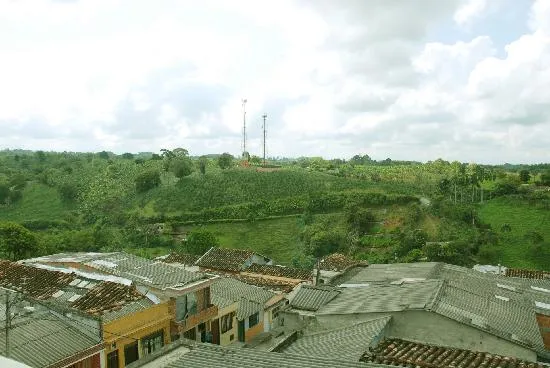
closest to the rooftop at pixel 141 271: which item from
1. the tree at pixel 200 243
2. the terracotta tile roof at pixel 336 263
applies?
the terracotta tile roof at pixel 336 263

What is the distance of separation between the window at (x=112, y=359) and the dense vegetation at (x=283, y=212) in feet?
99.9

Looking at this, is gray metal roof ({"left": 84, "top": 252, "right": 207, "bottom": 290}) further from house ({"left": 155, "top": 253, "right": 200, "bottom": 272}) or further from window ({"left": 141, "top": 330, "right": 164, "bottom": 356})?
house ({"left": 155, "top": 253, "right": 200, "bottom": 272})

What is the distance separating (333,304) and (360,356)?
25.5 feet

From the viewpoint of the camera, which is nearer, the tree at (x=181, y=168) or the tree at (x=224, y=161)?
the tree at (x=181, y=168)

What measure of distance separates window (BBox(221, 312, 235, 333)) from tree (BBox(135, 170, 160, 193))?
56.9 m

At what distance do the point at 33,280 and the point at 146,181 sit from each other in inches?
2248

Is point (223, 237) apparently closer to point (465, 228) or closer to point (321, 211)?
point (321, 211)

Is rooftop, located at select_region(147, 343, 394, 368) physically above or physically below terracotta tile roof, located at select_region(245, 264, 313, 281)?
above

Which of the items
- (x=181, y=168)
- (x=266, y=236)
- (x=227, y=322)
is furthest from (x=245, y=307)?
(x=181, y=168)

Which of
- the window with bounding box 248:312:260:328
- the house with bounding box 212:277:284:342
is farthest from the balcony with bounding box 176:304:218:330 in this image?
the window with bounding box 248:312:260:328

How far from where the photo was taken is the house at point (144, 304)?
18172 millimetres

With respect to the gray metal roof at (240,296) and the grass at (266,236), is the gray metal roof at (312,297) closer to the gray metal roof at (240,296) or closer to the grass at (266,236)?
the gray metal roof at (240,296)

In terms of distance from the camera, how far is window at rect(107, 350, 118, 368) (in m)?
17.5

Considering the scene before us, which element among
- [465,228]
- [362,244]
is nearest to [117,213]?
[362,244]
